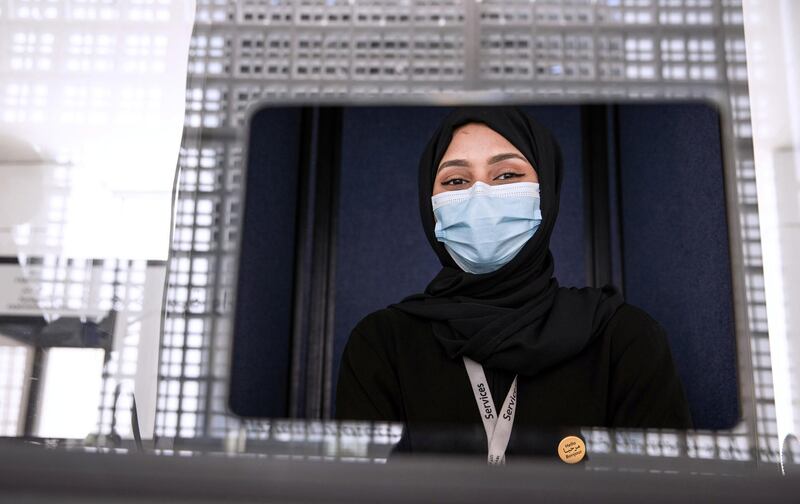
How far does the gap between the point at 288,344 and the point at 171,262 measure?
640 mm

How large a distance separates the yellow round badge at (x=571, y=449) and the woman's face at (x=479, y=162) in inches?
21.7

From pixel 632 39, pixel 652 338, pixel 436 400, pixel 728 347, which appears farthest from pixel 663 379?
pixel 632 39

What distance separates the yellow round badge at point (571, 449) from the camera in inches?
45.1

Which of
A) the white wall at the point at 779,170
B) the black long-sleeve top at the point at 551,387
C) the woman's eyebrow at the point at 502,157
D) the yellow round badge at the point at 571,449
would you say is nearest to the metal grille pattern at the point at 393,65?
the white wall at the point at 779,170

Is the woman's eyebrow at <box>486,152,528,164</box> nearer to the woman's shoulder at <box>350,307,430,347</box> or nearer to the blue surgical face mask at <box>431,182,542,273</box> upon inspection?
the blue surgical face mask at <box>431,182,542,273</box>

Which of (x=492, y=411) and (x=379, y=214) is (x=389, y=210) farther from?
(x=492, y=411)

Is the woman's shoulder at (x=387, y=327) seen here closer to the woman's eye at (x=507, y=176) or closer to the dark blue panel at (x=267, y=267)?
the dark blue panel at (x=267, y=267)

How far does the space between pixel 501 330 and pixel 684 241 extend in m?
0.55

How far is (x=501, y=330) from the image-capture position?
1422 millimetres

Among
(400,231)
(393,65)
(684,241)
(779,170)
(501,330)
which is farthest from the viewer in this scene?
(400,231)

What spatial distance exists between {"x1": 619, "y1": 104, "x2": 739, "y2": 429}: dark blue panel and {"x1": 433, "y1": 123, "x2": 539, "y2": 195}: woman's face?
15.0 inches

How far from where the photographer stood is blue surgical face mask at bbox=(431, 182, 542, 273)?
1488 millimetres

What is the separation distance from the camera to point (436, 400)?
55.9 inches

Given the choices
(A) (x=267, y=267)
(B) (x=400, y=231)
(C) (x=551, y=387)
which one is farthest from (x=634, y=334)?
(A) (x=267, y=267)
